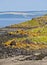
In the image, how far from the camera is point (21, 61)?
4091 centimetres

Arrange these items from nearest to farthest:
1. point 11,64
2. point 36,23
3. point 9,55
Result: point 11,64 → point 9,55 → point 36,23

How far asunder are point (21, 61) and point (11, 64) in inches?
80.6

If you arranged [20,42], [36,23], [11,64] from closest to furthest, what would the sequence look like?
1. [11,64]
2. [20,42]
3. [36,23]

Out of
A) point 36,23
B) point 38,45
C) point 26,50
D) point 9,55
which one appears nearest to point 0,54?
point 9,55

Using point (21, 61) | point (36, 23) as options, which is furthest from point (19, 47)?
point (36, 23)

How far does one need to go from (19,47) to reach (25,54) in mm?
4651

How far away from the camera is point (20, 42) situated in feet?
175

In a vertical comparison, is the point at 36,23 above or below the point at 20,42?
below

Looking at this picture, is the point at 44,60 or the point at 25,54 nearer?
the point at 44,60

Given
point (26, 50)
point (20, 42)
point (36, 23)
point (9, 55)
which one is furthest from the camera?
point (36, 23)

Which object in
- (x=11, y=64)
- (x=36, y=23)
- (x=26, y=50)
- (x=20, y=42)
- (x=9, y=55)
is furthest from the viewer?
(x=36, y=23)

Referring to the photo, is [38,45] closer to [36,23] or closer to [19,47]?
[19,47]

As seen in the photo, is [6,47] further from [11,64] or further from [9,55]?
[11,64]

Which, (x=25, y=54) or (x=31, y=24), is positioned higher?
(x=25, y=54)
